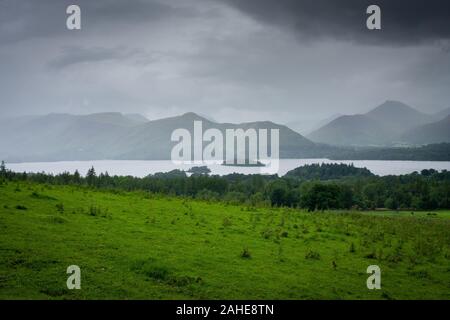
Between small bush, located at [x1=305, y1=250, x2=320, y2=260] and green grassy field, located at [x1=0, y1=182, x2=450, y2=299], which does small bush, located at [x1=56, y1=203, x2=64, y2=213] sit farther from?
small bush, located at [x1=305, y1=250, x2=320, y2=260]

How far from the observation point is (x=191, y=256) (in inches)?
600

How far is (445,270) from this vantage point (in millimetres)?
17078

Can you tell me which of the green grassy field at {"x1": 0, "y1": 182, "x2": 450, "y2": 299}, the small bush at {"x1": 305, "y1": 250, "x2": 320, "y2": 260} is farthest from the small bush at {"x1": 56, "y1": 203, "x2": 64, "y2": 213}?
the small bush at {"x1": 305, "y1": 250, "x2": 320, "y2": 260}

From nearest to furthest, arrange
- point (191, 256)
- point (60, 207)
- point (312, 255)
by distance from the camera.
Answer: point (191, 256) < point (312, 255) < point (60, 207)

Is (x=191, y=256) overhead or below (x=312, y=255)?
overhead

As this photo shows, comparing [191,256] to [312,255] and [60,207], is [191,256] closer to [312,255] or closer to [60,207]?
[312,255]

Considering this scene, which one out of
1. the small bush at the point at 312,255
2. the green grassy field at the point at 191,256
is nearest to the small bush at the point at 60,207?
the green grassy field at the point at 191,256

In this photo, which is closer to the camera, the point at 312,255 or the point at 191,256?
the point at 191,256

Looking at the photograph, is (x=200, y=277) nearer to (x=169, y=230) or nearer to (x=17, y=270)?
(x=17, y=270)

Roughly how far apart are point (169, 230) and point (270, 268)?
23.7ft

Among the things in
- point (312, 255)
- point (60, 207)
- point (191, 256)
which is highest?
point (60, 207)

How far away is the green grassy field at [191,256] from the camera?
11805 mm

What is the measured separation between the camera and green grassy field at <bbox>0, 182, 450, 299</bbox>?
11.8m

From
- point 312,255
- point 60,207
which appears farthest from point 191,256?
point 60,207
